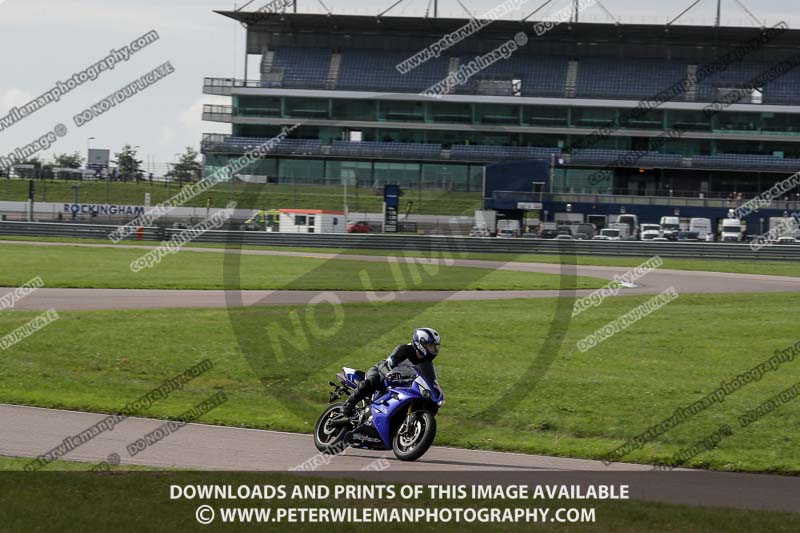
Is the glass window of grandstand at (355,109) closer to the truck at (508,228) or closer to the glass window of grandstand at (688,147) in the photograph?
the glass window of grandstand at (688,147)

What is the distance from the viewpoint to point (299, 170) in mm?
87500

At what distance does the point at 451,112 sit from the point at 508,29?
949 centimetres

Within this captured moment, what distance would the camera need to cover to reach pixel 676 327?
918 inches

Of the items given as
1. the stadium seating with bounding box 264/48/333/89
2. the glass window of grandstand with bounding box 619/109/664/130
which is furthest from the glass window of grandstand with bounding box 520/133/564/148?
the stadium seating with bounding box 264/48/333/89

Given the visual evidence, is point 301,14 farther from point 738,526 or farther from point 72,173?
point 738,526

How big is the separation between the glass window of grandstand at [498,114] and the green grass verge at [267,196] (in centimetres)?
1094

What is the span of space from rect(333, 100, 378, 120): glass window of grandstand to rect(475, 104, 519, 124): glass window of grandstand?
932 cm

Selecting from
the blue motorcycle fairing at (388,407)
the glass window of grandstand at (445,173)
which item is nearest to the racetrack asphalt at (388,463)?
the blue motorcycle fairing at (388,407)

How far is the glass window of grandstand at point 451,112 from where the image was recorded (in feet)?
297

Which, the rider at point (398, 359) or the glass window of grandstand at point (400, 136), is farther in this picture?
the glass window of grandstand at point (400, 136)

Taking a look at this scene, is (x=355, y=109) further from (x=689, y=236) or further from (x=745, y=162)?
(x=689, y=236)

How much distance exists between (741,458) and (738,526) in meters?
4.44

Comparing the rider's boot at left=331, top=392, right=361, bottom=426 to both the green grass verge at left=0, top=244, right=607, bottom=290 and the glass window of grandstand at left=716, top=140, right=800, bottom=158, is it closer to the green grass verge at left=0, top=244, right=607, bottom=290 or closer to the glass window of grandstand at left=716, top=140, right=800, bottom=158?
the green grass verge at left=0, top=244, right=607, bottom=290

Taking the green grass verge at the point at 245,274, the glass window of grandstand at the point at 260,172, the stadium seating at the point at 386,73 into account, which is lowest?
the green grass verge at the point at 245,274
